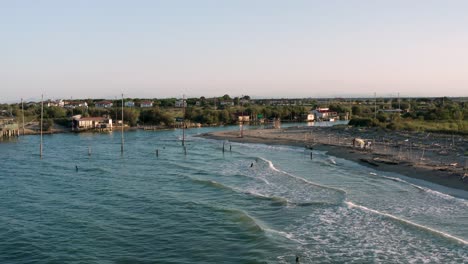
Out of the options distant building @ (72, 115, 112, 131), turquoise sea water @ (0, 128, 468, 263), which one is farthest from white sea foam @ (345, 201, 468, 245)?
distant building @ (72, 115, 112, 131)

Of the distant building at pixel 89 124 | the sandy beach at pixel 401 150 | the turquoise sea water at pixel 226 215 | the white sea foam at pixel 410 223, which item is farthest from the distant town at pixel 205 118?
the white sea foam at pixel 410 223

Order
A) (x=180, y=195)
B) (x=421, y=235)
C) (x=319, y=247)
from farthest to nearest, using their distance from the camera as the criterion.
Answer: (x=180, y=195), (x=421, y=235), (x=319, y=247)

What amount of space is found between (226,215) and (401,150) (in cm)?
3261

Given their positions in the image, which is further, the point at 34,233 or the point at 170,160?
the point at 170,160

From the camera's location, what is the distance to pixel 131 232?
23969mm

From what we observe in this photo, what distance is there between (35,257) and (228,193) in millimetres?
15527

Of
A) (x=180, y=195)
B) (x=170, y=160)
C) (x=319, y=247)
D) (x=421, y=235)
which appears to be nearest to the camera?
(x=319, y=247)

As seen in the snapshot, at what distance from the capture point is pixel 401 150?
53.1m

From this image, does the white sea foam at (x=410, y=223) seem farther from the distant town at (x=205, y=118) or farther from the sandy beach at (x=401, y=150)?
the distant town at (x=205, y=118)

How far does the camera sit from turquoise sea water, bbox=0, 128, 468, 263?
68.8ft

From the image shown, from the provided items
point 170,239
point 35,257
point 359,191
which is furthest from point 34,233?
point 359,191

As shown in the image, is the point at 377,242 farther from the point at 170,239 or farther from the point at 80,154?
the point at 80,154

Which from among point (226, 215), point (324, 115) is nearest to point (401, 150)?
point (226, 215)

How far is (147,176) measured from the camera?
41.6m
